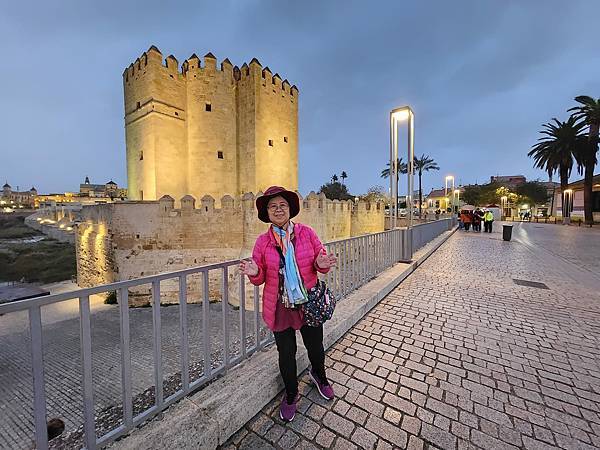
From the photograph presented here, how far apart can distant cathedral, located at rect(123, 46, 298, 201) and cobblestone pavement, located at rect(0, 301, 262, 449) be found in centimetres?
831

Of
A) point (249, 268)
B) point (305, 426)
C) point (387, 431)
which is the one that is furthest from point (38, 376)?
point (387, 431)

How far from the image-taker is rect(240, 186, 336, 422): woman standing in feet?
6.96

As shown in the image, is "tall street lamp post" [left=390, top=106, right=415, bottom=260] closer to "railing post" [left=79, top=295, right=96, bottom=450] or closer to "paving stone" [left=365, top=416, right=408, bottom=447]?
"paving stone" [left=365, top=416, right=408, bottom=447]

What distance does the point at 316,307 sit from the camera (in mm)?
2172

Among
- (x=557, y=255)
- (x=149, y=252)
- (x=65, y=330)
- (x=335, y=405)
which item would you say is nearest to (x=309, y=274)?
(x=335, y=405)

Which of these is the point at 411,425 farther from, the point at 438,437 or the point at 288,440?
the point at 288,440

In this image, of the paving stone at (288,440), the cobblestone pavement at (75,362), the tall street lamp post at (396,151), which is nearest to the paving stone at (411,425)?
the paving stone at (288,440)

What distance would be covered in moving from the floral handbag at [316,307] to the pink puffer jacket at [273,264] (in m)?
0.08

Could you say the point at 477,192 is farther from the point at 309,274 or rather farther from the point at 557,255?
the point at 309,274

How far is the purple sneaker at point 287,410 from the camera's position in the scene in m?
2.17

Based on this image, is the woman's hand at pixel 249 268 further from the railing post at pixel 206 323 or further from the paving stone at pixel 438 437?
the paving stone at pixel 438 437

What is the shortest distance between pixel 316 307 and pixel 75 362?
1125 centimetres

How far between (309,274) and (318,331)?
562mm

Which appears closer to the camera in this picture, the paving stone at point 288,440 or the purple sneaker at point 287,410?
the paving stone at point 288,440
